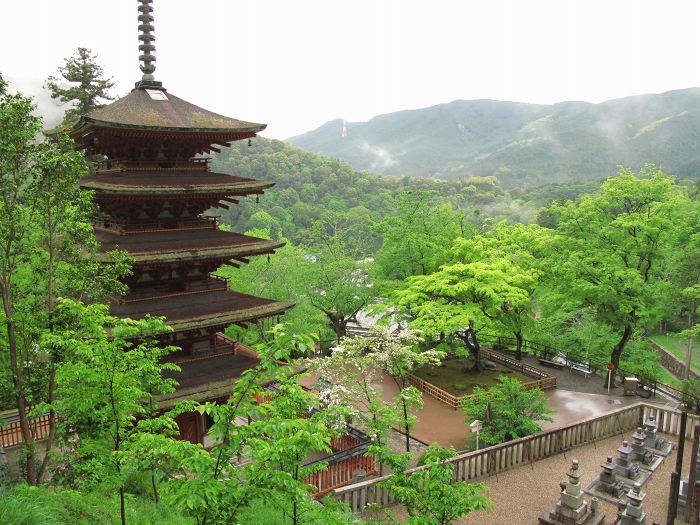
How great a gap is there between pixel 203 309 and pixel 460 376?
15.4 metres

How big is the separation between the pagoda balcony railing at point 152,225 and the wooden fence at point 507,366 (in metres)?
12.9

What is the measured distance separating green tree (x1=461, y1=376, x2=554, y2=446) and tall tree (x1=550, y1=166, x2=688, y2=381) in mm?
8288

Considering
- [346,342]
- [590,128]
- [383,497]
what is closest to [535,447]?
[383,497]

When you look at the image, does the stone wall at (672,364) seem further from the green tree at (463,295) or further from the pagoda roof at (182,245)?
the pagoda roof at (182,245)

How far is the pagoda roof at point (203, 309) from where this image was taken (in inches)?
571

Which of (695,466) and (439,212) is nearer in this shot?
(695,466)

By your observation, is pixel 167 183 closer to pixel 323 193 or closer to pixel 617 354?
pixel 617 354

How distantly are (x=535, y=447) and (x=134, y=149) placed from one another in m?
15.6

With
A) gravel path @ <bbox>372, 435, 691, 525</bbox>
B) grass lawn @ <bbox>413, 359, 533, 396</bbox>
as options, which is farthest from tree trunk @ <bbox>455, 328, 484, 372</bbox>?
gravel path @ <bbox>372, 435, 691, 525</bbox>

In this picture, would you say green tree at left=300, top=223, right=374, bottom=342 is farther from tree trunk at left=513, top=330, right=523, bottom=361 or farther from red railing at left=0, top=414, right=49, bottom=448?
red railing at left=0, top=414, right=49, bottom=448

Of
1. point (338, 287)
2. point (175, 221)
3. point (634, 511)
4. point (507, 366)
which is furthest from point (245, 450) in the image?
point (338, 287)

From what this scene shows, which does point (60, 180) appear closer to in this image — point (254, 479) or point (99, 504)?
point (99, 504)

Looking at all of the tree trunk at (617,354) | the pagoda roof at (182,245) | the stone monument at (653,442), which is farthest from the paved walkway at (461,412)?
the pagoda roof at (182,245)

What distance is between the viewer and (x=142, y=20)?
1598 cm
